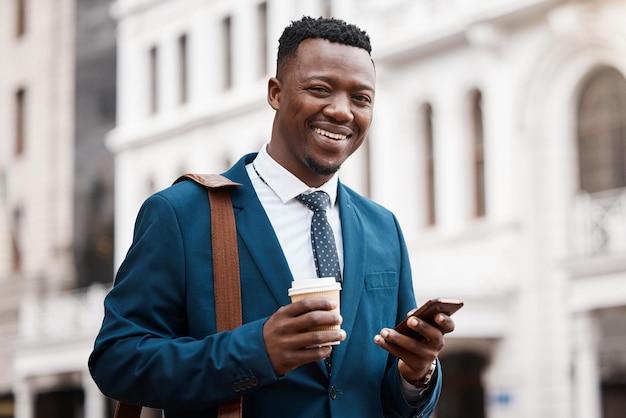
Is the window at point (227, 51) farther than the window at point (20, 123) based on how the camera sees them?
No

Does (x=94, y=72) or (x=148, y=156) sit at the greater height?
(x=94, y=72)

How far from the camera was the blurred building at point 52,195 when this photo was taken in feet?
77.0

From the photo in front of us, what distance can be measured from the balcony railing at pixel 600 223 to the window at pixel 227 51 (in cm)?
835

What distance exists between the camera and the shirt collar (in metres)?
2.83

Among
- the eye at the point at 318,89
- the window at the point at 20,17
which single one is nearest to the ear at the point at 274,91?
the eye at the point at 318,89

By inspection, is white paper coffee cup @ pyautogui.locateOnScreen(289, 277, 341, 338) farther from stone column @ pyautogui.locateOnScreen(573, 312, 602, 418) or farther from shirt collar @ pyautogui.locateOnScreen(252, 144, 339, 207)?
stone column @ pyautogui.locateOnScreen(573, 312, 602, 418)

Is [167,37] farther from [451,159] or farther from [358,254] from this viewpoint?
[358,254]

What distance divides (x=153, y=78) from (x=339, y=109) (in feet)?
69.3

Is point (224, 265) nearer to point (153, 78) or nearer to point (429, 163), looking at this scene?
point (429, 163)

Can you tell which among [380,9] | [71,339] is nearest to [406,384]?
[380,9]

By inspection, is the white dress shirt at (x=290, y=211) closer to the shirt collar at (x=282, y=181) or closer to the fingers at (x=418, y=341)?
the shirt collar at (x=282, y=181)

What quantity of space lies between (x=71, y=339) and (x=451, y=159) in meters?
8.77

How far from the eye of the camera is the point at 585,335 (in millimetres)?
14516

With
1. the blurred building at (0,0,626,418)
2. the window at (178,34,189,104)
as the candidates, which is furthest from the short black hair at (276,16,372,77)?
the window at (178,34,189,104)
